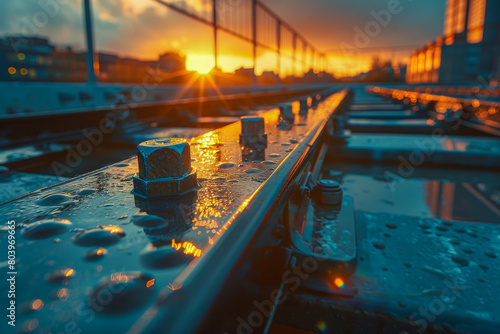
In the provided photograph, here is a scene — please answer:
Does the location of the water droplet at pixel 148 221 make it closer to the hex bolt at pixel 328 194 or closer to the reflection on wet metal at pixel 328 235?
the reflection on wet metal at pixel 328 235

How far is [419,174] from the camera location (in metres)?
3.11

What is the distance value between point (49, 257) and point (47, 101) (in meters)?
4.65

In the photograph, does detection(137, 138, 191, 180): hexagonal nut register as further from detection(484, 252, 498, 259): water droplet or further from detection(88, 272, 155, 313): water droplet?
detection(484, 252, 498, 259): water droplet

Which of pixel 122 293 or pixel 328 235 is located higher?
pixel 122 293

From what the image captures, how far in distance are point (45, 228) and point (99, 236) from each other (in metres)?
0.13

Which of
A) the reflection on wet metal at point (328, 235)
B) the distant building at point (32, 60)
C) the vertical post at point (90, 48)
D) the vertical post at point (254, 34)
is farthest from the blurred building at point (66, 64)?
the reflection on wet metal at point (328, 235)

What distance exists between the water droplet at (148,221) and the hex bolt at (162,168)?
109 millimetres

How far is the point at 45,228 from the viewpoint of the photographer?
647mm

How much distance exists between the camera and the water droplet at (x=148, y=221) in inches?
25.8

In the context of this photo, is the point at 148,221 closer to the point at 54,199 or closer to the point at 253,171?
the point at 54,199

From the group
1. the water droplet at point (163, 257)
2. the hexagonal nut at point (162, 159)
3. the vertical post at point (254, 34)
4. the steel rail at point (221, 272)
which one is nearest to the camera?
the steel rail at point (221, 272)

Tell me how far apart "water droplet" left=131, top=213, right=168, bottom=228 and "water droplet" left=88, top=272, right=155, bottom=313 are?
0.17 m

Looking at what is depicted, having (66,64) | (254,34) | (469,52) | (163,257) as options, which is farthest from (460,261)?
(66,64)

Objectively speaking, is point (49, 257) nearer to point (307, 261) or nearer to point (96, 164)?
point (307, 261)
